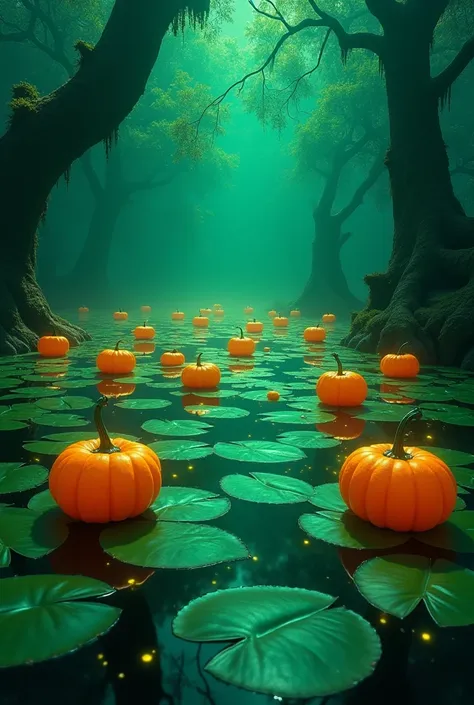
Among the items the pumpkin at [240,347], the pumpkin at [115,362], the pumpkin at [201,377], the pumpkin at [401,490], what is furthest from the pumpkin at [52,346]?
the pumpkin at [401,490]

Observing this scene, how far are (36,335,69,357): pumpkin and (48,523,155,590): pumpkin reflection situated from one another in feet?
20.5

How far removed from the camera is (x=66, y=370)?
701 centimetres

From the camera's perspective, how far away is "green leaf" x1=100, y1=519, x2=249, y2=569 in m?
2.05

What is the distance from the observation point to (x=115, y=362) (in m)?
6.71

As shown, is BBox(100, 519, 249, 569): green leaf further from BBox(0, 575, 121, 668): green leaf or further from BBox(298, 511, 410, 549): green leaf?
BBox(298, 511, 410, 549): green leaf

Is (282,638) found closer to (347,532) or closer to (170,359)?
(347,532)

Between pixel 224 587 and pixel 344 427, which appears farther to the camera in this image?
pixel 344 427

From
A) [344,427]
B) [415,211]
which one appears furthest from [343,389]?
[415,211]

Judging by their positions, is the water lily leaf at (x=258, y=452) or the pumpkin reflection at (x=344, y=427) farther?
the pumpkin reflection at (x=344, y=427)

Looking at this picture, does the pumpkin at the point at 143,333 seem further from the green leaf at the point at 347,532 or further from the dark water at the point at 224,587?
the green leaf at the point at 347,532

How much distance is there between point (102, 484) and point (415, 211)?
32.4ft

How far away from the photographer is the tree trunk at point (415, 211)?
9.35m

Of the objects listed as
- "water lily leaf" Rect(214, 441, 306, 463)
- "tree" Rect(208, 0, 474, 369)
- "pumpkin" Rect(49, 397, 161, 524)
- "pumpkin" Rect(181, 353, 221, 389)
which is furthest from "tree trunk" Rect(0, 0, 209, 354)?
"pumpkin" Rect(49, 397, 161, 524)

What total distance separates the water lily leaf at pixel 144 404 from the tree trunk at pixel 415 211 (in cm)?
487
